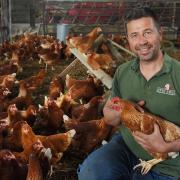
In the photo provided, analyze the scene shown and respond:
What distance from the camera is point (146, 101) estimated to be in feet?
8.07

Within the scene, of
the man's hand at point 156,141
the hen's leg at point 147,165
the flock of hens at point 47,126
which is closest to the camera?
the man's hand at point 156,141

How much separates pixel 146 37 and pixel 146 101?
0.42 meters

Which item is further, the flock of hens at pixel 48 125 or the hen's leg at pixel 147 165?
the flock of hens at pixel 48 125

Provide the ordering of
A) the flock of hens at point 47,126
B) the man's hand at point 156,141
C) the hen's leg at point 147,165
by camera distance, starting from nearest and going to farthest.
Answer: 1. the man's hand at point 156,141
2. the hen's leg at point 147,165
3. the flock of hens at point 47,126

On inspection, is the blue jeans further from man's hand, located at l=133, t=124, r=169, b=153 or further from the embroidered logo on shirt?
the embroidered logo on shirt

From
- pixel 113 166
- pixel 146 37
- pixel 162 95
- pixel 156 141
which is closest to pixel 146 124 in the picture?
pixel 156 141

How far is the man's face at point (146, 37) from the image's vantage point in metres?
2.39

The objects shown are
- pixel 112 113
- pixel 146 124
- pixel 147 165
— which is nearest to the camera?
pixel 146 124

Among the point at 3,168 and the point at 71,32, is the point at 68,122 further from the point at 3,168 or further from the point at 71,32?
the point at 71,32

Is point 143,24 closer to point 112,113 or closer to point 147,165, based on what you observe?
point 112,113

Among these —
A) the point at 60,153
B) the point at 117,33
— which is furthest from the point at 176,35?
the point at 60,153

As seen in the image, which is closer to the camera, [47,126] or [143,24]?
[143,24]

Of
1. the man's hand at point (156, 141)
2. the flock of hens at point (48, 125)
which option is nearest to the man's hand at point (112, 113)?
the man's hand at point (156, 141)

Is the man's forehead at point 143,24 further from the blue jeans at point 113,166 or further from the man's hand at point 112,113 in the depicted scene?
the blue jeans at point 113,166
